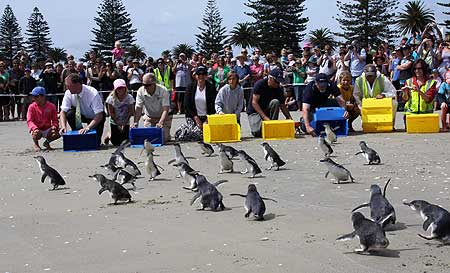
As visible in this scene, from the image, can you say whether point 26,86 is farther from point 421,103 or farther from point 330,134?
point 421,103

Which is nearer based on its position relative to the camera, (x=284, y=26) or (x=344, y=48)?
(x=344, y=48)

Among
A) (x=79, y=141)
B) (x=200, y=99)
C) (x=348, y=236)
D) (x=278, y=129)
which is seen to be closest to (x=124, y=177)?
(x=348, y=236)

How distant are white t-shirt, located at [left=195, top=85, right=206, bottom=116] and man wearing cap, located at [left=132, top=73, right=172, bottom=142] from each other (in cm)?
81

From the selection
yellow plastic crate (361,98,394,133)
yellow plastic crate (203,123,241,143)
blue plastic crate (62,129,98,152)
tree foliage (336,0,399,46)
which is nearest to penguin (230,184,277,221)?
blue plastic crate (62,129,98,152)

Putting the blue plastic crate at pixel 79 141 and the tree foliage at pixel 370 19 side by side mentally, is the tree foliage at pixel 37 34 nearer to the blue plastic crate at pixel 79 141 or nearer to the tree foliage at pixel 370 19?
the tree foliage at pixel 370 19

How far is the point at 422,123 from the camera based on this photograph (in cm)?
1486

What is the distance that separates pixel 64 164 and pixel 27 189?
7.68ft

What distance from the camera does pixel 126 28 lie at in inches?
2977

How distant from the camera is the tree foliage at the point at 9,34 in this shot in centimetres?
8019

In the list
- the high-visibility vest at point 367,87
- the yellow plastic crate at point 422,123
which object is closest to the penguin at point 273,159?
the yellow plastic crate at point 422,123

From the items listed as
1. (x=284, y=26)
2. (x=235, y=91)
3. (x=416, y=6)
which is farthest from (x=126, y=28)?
(x=235, y=91)

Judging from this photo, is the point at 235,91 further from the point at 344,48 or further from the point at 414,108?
the point at 344,48

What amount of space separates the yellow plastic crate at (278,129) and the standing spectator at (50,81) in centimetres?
1077

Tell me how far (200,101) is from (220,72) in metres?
8.68
